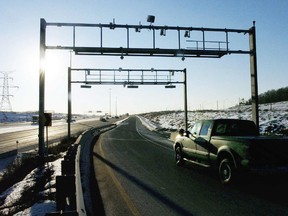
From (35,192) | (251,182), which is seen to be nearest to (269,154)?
(251,182)

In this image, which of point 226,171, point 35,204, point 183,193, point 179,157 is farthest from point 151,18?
point 35,204

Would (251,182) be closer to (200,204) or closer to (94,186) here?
(200,204)

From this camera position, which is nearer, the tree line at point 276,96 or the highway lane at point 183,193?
the highway lane at point 183,193

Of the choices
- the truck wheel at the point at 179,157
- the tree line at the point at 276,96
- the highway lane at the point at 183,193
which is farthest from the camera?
the tree line at the point at 276,96

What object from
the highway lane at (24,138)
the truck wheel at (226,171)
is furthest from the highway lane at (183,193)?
the highway lane at (24,138)

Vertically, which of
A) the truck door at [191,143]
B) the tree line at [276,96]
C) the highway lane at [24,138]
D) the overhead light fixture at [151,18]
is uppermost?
the overhead light fixture at [151,18]

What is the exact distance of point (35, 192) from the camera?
10.2 metres

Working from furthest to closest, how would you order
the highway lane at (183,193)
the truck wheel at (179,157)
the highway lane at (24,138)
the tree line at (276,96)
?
1. the tree line at (276,96)
2. the highway lane at (24,138)
3. the truck wheel at (179,157)
4. the highway lane at (183,193)

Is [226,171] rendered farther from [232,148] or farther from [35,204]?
[35,204]

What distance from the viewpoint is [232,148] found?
996 cm

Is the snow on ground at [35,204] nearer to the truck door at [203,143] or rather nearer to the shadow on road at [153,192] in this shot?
the shadow on road at [153,192]

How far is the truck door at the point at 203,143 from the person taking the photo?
38.3 feet

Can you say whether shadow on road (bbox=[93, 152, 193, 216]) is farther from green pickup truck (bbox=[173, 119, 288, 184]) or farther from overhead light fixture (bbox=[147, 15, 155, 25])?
overhead light fixture (bbox=[147, 15, 155, 25])

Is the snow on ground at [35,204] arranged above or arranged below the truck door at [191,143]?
below
